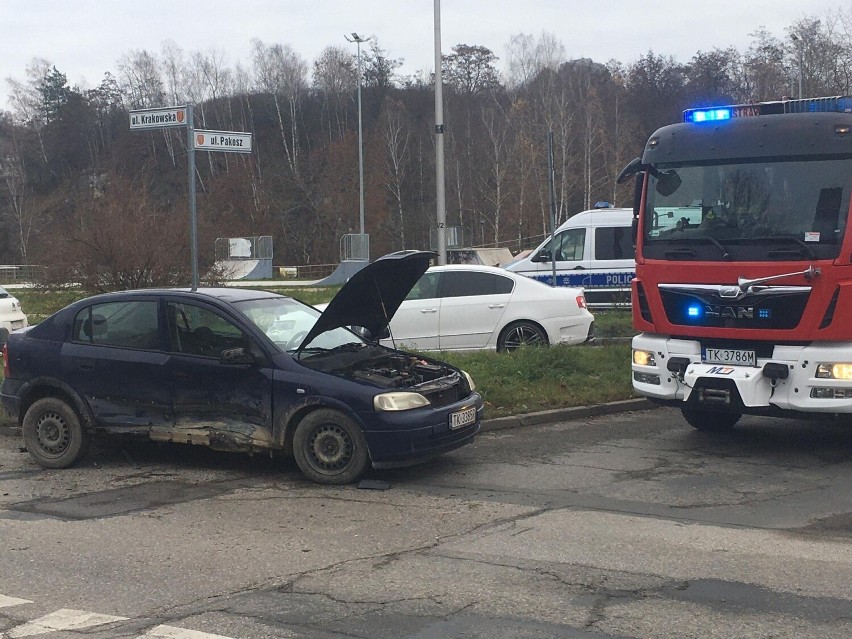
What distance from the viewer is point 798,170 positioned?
348 inches

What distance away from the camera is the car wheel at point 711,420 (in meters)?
10.4

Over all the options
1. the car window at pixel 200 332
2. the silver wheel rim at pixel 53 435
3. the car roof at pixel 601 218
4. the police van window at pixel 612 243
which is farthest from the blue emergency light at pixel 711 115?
the police van window at pixel 612 243

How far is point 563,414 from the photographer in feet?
36.1

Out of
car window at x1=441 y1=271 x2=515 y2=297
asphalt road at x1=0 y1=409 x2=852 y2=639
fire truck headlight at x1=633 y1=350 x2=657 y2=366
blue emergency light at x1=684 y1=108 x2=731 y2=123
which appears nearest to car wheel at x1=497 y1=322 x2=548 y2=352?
car window at x1=441 y1=271 x2=515 y2=297

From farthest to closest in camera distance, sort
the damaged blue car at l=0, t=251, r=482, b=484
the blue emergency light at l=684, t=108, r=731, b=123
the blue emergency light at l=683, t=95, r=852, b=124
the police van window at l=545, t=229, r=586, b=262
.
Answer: the police van window at l=545, t=229, r=586, b=262 → the blue emergency light at l=684, t=108, r=731, b=123 → the blue emergency light at l=683, t=95, r=852, b=124 → the damaged blue car at l=0, t=251, r=482, b=484

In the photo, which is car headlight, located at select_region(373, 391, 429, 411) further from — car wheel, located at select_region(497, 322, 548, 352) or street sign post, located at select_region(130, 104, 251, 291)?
car wheel, located at select_region(497, 322, 548, 352)

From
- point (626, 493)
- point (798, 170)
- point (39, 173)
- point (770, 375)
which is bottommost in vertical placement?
point (626, 493)

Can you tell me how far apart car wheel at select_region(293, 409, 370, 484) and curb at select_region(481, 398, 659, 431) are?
2.54 m

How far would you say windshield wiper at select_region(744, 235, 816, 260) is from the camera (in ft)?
27.8

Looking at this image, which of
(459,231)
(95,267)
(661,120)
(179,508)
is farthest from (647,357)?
(661,120)

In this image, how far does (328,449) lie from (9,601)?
315 cm

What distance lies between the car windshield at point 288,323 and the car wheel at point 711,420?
3700mm

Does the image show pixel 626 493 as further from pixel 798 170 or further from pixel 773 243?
pixel 798 170

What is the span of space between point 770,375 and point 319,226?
226 ft
